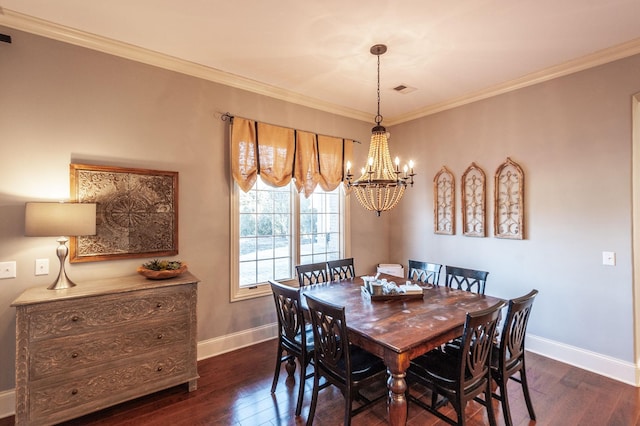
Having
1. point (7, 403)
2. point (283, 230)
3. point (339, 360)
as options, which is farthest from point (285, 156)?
point (7, 403)

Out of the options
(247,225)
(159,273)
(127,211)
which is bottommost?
(159,273)

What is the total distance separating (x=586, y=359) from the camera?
9.70ft

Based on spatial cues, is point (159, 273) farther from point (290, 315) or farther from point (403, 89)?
point (403, 89)

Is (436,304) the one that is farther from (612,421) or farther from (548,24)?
(548,24)

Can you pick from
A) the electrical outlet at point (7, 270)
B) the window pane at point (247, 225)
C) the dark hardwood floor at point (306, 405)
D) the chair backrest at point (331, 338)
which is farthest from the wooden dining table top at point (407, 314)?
the electrical outlet at point (7, 270)

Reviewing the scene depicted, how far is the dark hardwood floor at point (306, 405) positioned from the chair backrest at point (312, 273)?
93 cm

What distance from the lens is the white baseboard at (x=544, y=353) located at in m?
2.68

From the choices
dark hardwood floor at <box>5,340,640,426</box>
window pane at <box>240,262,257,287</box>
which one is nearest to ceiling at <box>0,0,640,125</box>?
window pane at <box>240,262,257,287</box>

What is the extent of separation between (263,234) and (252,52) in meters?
1.97

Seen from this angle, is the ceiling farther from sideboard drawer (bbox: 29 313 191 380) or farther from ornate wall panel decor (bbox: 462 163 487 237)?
sideboard drawer (bbox: 29 313 191 380)

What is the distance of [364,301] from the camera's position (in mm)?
2539

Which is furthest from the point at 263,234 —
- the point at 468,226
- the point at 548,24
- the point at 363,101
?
the point at 548,24

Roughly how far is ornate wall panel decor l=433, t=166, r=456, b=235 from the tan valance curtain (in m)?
1.32

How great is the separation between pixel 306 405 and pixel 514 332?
5.37ft
